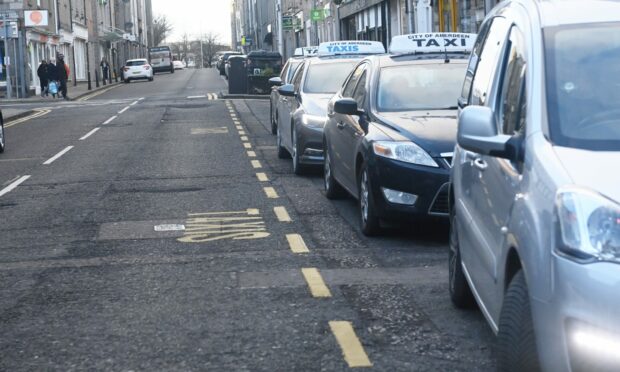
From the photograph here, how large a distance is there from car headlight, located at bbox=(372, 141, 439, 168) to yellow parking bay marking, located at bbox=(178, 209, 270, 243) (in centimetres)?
135

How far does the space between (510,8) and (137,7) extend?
127 meters

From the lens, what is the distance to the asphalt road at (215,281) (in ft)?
18.5

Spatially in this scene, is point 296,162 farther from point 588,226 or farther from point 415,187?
point 588,226

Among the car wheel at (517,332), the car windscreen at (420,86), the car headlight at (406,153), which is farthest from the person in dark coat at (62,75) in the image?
the car wheel at (517,332)

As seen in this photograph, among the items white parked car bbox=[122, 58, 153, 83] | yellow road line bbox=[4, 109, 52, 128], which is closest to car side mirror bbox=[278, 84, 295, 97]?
yellow road line bbox=[4, 109, 52, 128]

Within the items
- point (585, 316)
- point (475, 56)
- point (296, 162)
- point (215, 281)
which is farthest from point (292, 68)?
point (585, 316)

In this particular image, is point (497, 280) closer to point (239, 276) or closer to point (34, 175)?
point (239, 276)

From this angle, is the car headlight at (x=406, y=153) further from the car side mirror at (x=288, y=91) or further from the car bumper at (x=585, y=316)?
the car side mirror at (x=288, y=91)

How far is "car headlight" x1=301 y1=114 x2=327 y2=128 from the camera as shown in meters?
13.8

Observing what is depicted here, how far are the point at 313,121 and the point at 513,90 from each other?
9076 millimetres

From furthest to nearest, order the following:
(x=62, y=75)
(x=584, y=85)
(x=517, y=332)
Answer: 1. (x=62, y=75)
2. (x=584, y=85)
3. (x=517, y=332)

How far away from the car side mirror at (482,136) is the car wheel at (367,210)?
173 inches

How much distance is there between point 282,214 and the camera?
1091 cm

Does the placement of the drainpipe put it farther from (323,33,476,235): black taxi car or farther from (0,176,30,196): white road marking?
(323,33,476,235): black taxi car
